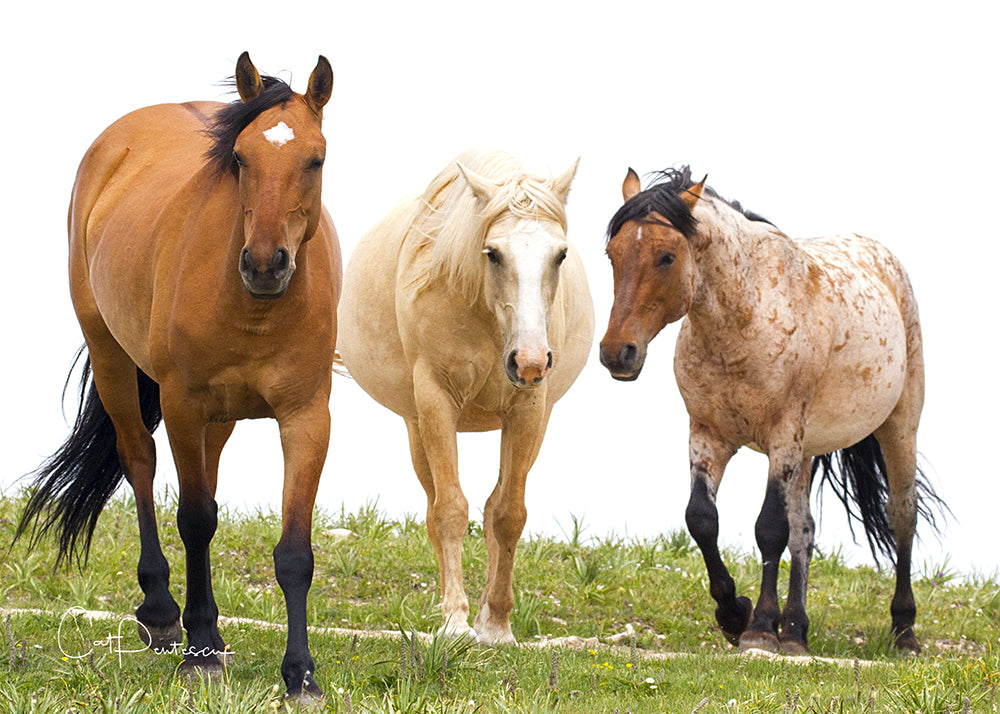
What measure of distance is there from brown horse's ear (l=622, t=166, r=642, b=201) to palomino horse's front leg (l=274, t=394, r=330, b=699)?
2743mm

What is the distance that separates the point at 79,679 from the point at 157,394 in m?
2.16

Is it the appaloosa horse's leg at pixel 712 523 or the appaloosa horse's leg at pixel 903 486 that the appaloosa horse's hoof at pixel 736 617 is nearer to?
the appaloosa horse's leg at pixel 712 523

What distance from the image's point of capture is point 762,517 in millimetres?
7203

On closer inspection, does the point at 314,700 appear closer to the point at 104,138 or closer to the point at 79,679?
the point at 79,679

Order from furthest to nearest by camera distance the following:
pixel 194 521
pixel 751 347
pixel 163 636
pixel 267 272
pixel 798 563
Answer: pixel 798 563 < pixel 751 347 < pixel 163 636 < pixel 194 521 < pixel 267 272

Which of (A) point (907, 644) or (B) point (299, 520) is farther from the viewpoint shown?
(A) point (907, 644)

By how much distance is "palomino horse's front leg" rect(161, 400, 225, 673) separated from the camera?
17.8ft

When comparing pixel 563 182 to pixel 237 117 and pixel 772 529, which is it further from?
pixel 772 529

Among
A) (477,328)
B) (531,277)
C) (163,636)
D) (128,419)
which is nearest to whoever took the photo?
(531,277)

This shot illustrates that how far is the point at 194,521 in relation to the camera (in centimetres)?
558

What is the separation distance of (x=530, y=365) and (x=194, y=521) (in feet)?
5.48

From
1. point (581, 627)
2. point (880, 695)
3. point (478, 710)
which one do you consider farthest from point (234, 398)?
point (581, 627)

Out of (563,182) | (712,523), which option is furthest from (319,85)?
(712,523)

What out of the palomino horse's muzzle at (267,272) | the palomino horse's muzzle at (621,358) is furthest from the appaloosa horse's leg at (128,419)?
the palomino horse's muzzle at (621,358)
